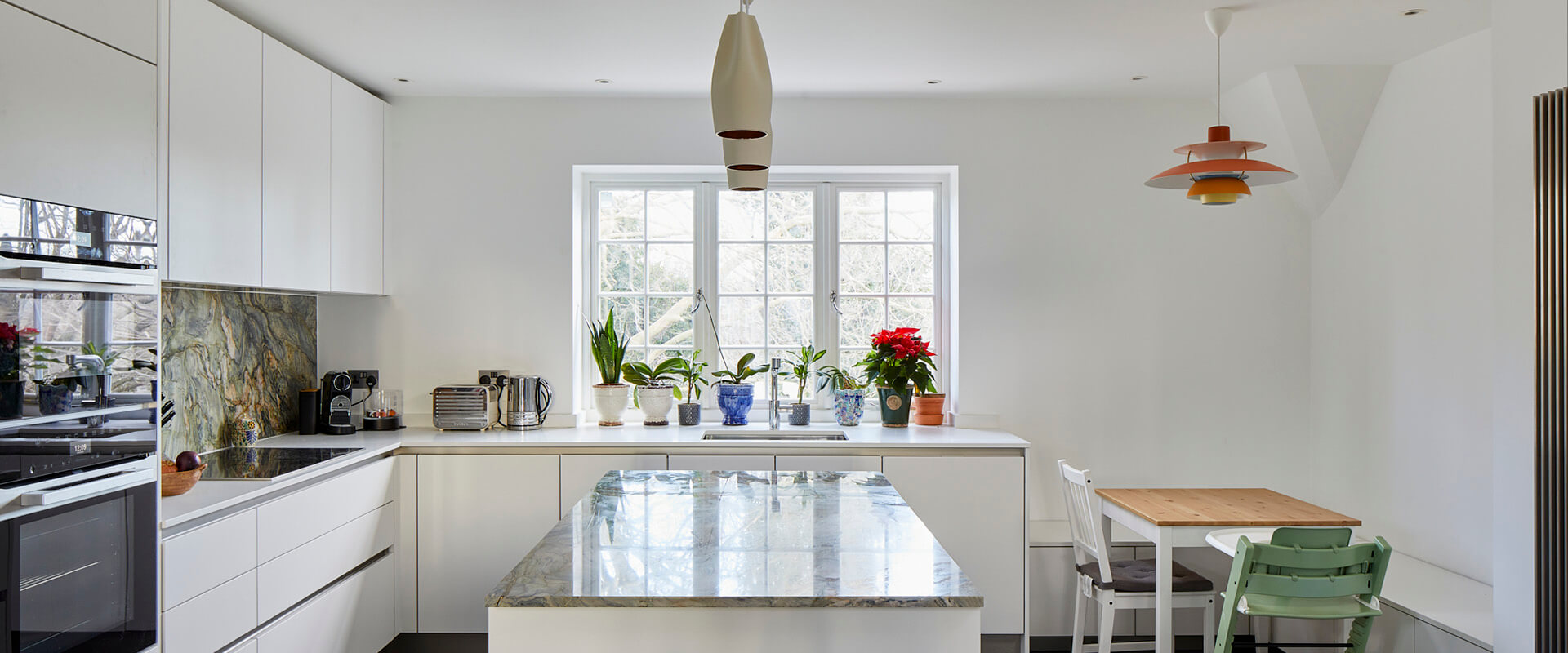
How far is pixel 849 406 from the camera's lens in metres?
4.01

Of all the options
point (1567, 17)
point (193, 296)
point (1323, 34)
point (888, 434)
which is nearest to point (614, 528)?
point (888, 434)

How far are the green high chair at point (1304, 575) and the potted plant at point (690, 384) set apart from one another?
229 centimetres

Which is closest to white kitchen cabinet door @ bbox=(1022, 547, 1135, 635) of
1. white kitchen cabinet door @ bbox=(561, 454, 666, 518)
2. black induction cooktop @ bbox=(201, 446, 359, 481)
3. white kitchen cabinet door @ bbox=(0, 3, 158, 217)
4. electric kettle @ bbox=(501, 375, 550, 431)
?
white kitchen cabinet door @ bbox=(561, 454, 666, 518)

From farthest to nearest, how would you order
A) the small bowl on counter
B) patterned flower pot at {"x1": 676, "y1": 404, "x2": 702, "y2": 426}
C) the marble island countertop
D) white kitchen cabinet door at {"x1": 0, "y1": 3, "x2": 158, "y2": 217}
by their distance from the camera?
patterned flower pot at {"x1": 676, "y1": 404, "x2": 702, "y2": 426}
the small bowl on counter
white kitchen cabinet door at {"x1": 0, "y1": 3, "x2": 158, "y2": 217}
the marble island countertop

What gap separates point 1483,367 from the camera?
3006 millimetres

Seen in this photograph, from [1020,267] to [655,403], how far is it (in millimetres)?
1796

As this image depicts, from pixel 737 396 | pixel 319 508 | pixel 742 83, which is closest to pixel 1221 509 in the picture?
pixel 737 396

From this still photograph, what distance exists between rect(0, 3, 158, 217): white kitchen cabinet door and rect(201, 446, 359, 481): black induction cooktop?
3.19 feet

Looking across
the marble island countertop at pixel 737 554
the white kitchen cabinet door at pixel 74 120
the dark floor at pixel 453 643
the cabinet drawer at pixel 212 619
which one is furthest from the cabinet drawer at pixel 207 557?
the dark floor at pixel 453 643

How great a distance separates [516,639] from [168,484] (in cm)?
Answer: 150

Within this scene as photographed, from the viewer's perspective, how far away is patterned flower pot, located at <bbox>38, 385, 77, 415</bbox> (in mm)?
1767

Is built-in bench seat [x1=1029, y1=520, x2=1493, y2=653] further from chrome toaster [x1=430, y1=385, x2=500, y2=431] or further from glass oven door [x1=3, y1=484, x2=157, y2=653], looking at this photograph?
glass oven door [x1=3, y1=484, x2=157, y2=653]

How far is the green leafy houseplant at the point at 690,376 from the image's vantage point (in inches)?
160

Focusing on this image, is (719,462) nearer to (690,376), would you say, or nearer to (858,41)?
(690,376)
